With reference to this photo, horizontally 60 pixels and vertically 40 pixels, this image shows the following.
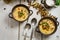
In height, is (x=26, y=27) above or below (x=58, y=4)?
below

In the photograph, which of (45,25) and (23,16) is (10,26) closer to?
(23,16)

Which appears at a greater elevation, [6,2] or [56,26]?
[6,2]

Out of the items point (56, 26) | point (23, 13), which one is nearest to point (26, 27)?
point (23, 13)

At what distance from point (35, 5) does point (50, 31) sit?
218mm

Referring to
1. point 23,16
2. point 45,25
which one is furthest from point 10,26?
point 45,25

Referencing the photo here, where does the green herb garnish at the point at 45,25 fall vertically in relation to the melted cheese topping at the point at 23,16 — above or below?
below

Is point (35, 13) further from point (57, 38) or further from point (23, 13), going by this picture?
point (57, 38)

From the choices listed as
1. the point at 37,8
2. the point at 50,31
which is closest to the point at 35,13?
the point at 37,8

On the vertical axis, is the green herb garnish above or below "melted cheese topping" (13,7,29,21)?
below

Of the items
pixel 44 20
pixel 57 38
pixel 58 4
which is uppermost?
pixel 58 4

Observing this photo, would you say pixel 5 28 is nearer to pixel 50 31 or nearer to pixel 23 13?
pixel 23 13

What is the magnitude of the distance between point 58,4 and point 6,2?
1.23 ft

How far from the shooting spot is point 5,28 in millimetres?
1812

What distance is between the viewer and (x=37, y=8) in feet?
5.92
